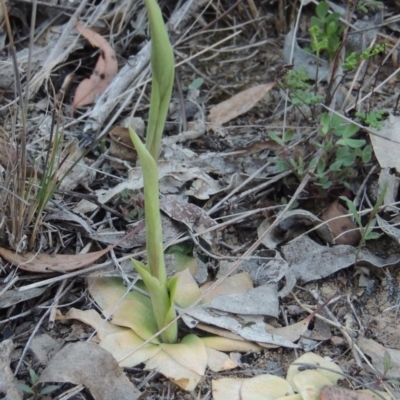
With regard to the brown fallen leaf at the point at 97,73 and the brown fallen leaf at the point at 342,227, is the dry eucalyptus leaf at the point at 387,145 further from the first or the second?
the brown fallen leaf at the point at 97,73

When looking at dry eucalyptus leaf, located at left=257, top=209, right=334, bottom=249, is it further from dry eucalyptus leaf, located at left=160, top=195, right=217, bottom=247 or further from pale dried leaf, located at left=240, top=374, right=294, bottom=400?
pale dried leaf, located at left=240, top=374, right=294, bottom=400

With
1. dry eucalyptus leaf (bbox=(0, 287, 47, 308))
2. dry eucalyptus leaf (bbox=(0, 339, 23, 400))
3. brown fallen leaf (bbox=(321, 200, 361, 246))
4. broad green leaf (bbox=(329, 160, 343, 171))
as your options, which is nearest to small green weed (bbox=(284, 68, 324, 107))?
broad green leaf (bbox=(329, 160, 343, 171))

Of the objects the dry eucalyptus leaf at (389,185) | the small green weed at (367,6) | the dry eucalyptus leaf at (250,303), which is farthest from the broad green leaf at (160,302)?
the small green weed at (367,6)

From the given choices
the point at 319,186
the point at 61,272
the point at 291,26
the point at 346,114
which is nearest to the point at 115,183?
the point at 61,272

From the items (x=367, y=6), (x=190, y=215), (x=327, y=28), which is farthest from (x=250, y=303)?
(x=367, y=6)

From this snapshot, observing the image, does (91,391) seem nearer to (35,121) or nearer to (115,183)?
(115,183)

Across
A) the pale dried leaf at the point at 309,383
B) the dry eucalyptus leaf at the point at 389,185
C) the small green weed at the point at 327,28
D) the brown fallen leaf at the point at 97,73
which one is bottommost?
the pale dried leaf at the point at 309,383

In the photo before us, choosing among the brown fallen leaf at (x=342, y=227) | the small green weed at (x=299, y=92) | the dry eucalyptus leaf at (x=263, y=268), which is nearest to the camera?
the dry eucalyptus leaf at (x=263, y=268)
